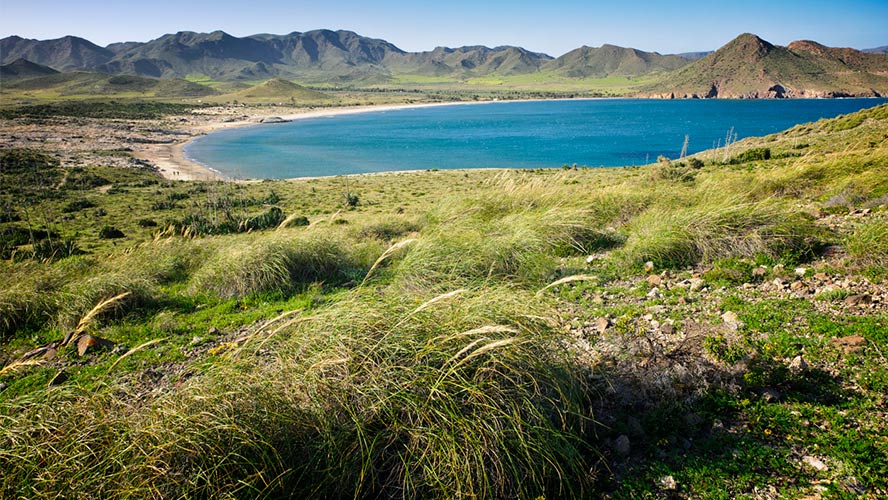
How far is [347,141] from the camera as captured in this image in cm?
8481

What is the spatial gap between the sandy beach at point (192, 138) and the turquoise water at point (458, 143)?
2371mm

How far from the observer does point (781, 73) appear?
542ft

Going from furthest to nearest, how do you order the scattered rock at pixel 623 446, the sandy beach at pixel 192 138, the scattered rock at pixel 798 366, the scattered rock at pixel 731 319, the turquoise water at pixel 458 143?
the turquoise water at pixel 458 143 → the sandy beach at pixel 192 138 → the scattered rock at pixel 731 319 → the scattered rock at pixel 798 366 → the scattered rock at pixel 623 446

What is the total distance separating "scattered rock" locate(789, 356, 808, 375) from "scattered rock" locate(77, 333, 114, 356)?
9.24 m

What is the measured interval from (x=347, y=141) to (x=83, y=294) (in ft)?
263

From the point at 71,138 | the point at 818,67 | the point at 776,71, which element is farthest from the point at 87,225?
the point at 818,67

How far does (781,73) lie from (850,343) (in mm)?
210824

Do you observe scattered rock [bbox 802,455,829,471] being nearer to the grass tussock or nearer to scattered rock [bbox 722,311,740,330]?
the grass tussock

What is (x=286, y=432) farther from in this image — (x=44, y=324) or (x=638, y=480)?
(x=44, y=324)

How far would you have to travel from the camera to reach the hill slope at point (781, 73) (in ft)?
513

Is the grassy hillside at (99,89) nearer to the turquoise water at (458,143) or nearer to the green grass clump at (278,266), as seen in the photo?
the turquoise water at (458,143)

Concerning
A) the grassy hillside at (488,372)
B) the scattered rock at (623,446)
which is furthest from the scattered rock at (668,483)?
the scattered rock at (623,446)

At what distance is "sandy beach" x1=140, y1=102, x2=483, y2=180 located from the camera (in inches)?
1888

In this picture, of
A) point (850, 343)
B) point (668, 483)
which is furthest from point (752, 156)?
point (668, 483)
